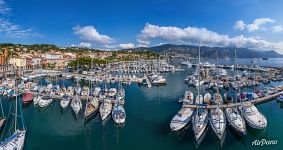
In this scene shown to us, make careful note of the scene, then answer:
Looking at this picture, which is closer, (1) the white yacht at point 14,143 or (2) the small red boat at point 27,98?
(1) the white yacht at point 14,143

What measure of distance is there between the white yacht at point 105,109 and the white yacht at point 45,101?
31.7 feet

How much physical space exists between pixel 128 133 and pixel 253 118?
14.1 m

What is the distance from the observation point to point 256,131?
3159 cm

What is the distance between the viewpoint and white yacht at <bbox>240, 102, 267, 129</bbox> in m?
31.4

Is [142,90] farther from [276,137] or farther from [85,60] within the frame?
[85,60]

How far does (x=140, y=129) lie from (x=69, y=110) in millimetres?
12877

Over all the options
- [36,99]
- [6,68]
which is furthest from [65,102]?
[6,68]

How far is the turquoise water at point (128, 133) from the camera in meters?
27.9

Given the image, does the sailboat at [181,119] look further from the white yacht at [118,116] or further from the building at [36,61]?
the building at [36,61]

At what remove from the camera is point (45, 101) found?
4366cm

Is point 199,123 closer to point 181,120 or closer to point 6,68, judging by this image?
point 181,120

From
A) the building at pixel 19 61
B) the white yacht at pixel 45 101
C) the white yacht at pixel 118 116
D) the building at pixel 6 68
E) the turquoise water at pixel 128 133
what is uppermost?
the building at pixel 19 61

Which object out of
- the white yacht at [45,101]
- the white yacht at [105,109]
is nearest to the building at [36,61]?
the white yacht at [45,101]

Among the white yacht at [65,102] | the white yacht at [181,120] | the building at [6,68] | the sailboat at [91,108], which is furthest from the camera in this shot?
the building at [6,68]
